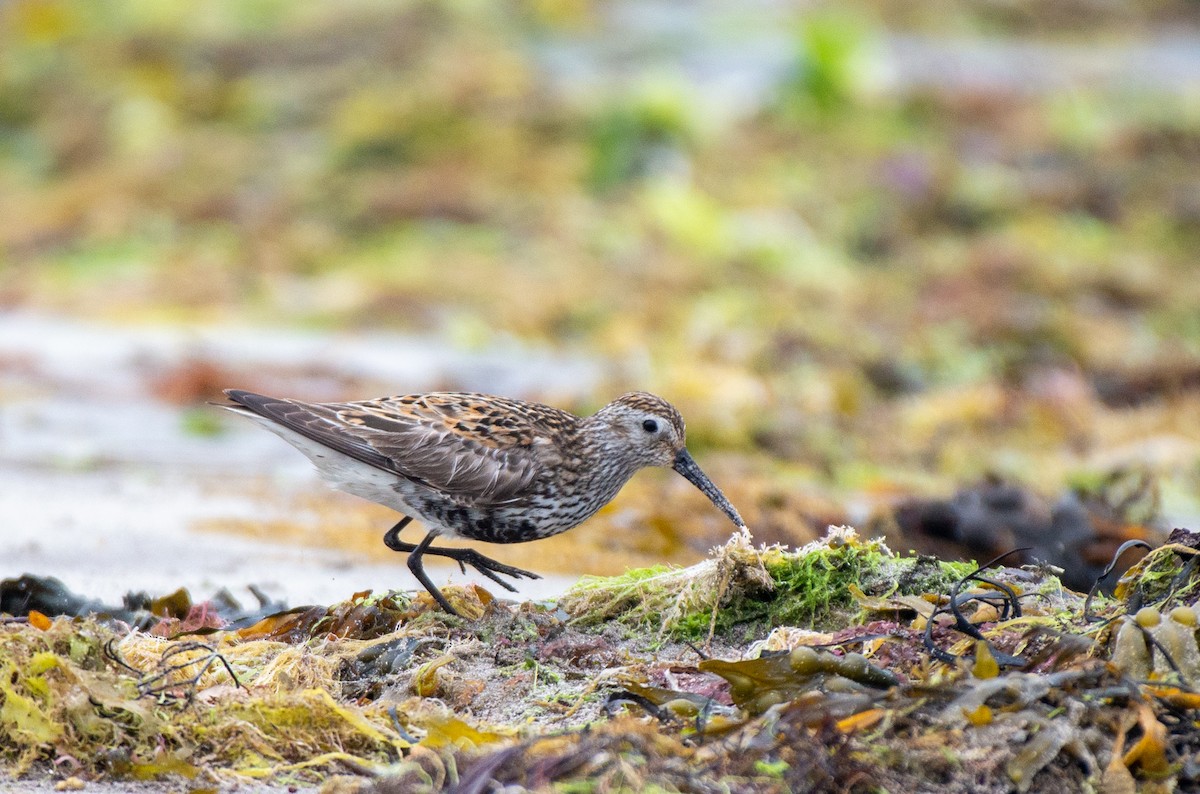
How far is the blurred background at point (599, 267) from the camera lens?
6703 millimetres

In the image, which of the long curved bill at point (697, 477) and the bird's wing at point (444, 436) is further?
the long curved bill at point (697, 477)

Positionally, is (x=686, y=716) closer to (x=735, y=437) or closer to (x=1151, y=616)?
(x=1151, y=616)

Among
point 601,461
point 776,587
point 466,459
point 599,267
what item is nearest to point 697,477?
point 601,461

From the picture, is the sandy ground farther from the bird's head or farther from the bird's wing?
the bird's head

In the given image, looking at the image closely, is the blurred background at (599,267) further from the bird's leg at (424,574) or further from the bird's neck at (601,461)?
the bird's neck at (601,461)

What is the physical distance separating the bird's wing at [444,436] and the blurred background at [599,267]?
541mm

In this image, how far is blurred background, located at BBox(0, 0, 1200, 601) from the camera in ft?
22.0

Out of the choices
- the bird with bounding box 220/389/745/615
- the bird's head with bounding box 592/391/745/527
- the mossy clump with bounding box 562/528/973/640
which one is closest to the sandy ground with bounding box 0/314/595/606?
the bird with bounding box 220/389/745/615

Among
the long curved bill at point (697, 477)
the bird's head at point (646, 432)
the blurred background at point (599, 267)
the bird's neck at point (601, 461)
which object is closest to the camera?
the bird's neck at point (601, 461)

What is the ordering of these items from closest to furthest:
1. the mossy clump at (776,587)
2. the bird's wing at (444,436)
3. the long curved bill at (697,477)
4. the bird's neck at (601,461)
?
the mossy clump at (776,587) → the bird's wing at (444,436) → the bird's neck at (601,461) → the long curved bill at (697,477)

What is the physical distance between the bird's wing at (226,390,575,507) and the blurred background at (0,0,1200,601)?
541 mm

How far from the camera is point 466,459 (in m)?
5.19

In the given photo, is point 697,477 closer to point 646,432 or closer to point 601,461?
point 646,432

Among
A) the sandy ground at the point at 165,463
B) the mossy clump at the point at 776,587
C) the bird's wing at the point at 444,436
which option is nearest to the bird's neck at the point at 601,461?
the bird's wing at the point at 444,436
